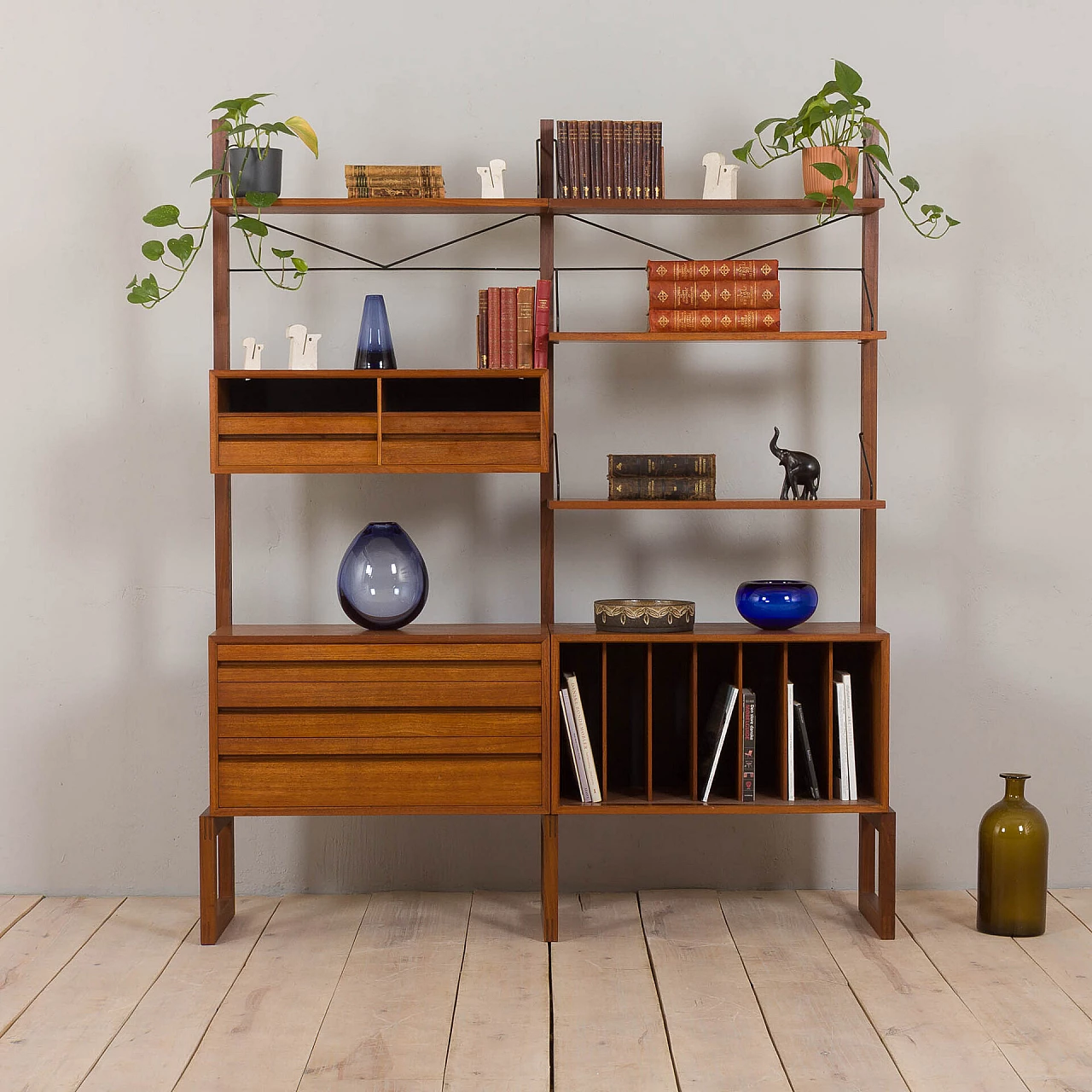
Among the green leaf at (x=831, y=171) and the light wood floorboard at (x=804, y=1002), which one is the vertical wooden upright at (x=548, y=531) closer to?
the light wood floorboard at (x=804, y=1002)

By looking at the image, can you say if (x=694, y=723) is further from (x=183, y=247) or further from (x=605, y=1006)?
(x=183, y=247)

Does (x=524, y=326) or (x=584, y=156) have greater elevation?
(x=584, y=156)

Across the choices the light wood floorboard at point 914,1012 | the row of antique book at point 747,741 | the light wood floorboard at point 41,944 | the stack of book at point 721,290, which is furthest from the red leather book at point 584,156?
the light wood floorboard at point 41,944

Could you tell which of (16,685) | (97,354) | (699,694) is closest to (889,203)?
(699,694)

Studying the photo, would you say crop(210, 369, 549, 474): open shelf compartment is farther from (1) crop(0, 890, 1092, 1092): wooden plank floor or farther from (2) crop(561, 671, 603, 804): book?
(1) crop(0, 890, 1092, 1092): wooden plank floor

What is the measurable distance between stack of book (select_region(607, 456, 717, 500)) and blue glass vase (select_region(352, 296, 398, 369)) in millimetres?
623

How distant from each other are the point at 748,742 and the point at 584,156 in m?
1.49

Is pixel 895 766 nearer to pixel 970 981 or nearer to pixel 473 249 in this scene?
pixel 970 981

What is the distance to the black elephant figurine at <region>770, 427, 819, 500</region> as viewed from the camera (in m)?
2.98

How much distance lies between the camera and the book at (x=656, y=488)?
115 inches

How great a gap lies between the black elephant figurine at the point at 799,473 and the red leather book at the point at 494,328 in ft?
2.39

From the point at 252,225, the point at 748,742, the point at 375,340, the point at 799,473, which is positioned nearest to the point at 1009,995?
the point at 748,742

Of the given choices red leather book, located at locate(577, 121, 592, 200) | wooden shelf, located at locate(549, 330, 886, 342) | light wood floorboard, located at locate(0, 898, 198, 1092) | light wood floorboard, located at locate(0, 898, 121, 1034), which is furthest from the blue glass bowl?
light wood floorboard, located at locate(0, 898, 121, 1034)

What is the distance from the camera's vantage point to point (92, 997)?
258 cm
